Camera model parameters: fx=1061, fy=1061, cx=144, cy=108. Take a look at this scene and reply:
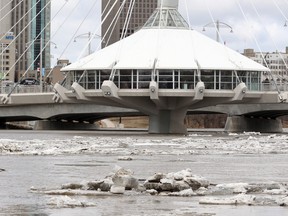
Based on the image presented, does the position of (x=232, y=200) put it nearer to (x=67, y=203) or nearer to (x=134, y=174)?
(x=67, y=203)

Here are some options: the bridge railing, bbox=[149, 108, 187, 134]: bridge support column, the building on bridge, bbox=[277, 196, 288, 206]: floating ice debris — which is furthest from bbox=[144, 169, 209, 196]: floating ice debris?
the bridge railing

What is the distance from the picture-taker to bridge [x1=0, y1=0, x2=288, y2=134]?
313ft

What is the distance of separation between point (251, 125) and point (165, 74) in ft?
119

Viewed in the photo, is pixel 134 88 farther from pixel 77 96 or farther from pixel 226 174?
pixel 226 174

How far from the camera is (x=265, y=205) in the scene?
21375 mm

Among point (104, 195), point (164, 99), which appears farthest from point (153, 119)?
point (104, 195)

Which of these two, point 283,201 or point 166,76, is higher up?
point 166,76

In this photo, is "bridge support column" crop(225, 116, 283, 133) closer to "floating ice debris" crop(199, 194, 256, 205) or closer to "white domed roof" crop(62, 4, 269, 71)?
"white domed roof" crop(62, 4, 269, 71)

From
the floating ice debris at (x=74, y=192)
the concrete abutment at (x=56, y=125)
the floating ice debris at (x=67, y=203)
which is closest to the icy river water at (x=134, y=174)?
the floating ice debris at (x=67, y=203)

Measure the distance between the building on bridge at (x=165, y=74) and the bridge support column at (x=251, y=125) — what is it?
21226 millimetres

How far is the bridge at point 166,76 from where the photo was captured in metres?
95.4

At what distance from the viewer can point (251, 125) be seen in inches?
5118

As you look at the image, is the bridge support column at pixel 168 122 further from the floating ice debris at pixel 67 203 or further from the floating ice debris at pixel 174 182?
the floating ice debris at pixel 67 203

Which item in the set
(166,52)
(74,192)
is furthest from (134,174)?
(166,52)
